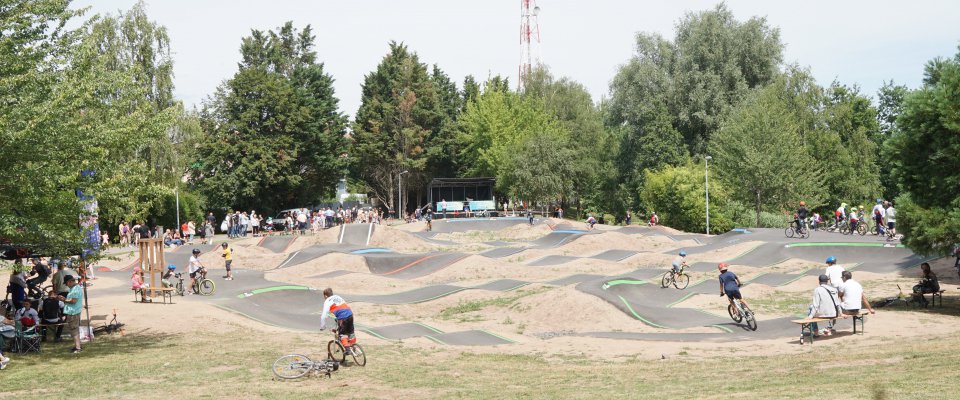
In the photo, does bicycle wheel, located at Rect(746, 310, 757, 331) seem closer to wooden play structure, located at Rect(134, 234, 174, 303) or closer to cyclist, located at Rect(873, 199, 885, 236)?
wooden play structure, located at Rect(134, 234, 174, 303)

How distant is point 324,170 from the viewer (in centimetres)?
8556

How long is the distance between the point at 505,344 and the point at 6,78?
552 inches

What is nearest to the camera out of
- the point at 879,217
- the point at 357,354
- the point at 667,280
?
→ the point at 357,354

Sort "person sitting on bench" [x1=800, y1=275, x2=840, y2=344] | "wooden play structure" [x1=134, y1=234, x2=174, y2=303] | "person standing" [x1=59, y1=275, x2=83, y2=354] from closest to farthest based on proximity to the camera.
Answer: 1. "person standing" [x1=59, y1=275, x2=83, y2=354]
2. "person sitting on bench" [x1=800, y1=275, x2=840, y2=344]
3. "wooden play structure" [x1=134, y1=234, x2=174, y2=303]

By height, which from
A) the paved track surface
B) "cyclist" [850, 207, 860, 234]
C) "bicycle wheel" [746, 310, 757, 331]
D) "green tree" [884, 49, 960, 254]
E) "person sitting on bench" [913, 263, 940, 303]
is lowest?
"bicycle wheel" [746, 310, 757, 331]

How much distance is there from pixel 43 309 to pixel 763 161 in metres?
50.1

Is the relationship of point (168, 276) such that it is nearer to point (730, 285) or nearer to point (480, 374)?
point (480, 374)

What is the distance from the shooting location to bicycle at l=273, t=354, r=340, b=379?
58.1ft

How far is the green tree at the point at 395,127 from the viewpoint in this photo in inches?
3605

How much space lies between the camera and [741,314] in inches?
981

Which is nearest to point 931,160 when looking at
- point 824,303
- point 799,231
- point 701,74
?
point 824,303

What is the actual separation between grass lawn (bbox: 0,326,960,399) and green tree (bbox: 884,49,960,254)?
215 inches

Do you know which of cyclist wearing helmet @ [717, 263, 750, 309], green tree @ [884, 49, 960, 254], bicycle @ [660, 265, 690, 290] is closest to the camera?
green tree @ [884, 49, 960, 254]

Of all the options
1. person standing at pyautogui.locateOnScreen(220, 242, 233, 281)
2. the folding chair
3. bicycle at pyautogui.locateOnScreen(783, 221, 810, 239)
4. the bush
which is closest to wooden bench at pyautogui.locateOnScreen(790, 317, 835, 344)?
the folding chair
